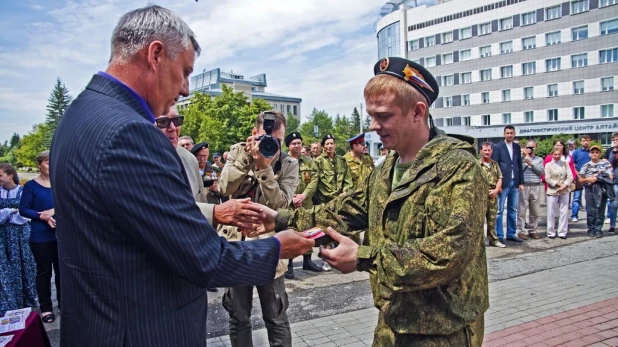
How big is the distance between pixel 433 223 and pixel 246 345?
2.32 meters

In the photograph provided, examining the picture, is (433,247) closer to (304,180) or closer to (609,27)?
(304,180)

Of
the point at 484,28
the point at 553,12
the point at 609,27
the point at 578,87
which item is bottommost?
the point at 578,87

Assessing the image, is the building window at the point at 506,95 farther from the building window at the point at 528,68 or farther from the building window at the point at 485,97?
the building window at the point at 528,68

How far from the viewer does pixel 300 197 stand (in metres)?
7.18

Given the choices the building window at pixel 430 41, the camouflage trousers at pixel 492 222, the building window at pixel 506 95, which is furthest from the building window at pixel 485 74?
the camouflage trousers at pixel 492 222

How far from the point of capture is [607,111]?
40.4 m

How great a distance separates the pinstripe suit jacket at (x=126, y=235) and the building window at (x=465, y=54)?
53099 mm

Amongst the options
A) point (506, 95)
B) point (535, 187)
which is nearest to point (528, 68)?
point (506, 95)

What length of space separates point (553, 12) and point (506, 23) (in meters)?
4.51

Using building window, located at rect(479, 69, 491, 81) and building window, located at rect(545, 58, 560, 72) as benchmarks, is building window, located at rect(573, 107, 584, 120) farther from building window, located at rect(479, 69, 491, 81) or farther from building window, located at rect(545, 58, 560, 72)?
building window, located at rect(479, 69, 491, 81)

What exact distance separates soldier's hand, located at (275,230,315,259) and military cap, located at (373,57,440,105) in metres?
0.90

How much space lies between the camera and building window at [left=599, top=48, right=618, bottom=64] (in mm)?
39759

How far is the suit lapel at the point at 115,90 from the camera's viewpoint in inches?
64.6

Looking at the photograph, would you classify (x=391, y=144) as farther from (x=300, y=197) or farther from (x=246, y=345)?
(x=300, y=197)
